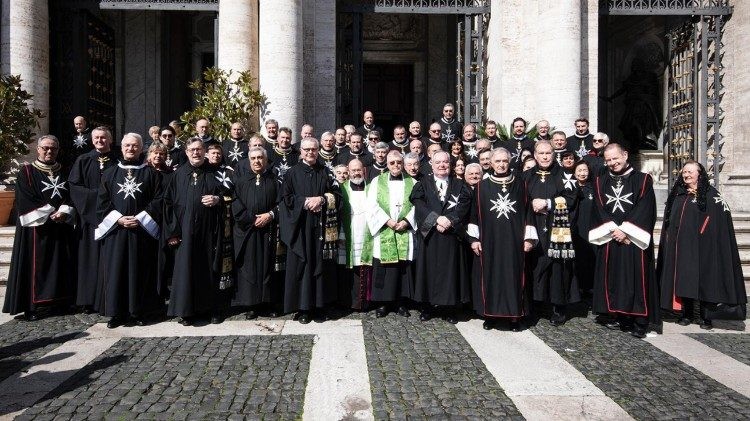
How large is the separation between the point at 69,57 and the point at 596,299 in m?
10.5

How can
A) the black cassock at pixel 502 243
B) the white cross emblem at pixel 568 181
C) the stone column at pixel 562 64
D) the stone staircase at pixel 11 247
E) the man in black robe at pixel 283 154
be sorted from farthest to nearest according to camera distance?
the stone column at pixel 562 64, the stone staircase at pixel 11 247, the man in black robe at pixel 283 154, the white cross emblem at pixel 568 181, the black cassock at pixel 502 243

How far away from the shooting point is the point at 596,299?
5633 mm

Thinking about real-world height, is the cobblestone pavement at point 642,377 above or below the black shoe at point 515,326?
below

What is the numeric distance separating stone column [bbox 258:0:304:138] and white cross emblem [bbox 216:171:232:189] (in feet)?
12.1

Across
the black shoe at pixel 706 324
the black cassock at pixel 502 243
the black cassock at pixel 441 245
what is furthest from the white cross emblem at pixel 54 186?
the black shoe at pixel 706 324

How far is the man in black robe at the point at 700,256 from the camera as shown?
18.6 feet

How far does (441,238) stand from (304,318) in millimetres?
1673

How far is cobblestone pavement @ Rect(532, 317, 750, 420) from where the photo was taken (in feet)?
11.6

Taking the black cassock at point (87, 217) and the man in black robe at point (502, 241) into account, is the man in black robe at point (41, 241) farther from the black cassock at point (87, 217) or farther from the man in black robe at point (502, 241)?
the man in black robe at point (502, 241)

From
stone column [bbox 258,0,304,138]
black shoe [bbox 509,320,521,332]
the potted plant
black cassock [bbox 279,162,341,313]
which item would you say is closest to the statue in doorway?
stone column [bbox 258,0,304,138]

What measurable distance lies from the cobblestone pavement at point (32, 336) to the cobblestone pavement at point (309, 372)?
0.04 feet

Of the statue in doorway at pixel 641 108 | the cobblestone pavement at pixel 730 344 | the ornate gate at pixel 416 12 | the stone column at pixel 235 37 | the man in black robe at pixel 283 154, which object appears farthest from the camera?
the statue in doorway at pixel 641 108

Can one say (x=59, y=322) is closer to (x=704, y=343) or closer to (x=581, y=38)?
(x=704, y=343)

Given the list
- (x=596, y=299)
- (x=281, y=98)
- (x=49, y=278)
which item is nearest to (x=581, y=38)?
(x=281, y=98)
